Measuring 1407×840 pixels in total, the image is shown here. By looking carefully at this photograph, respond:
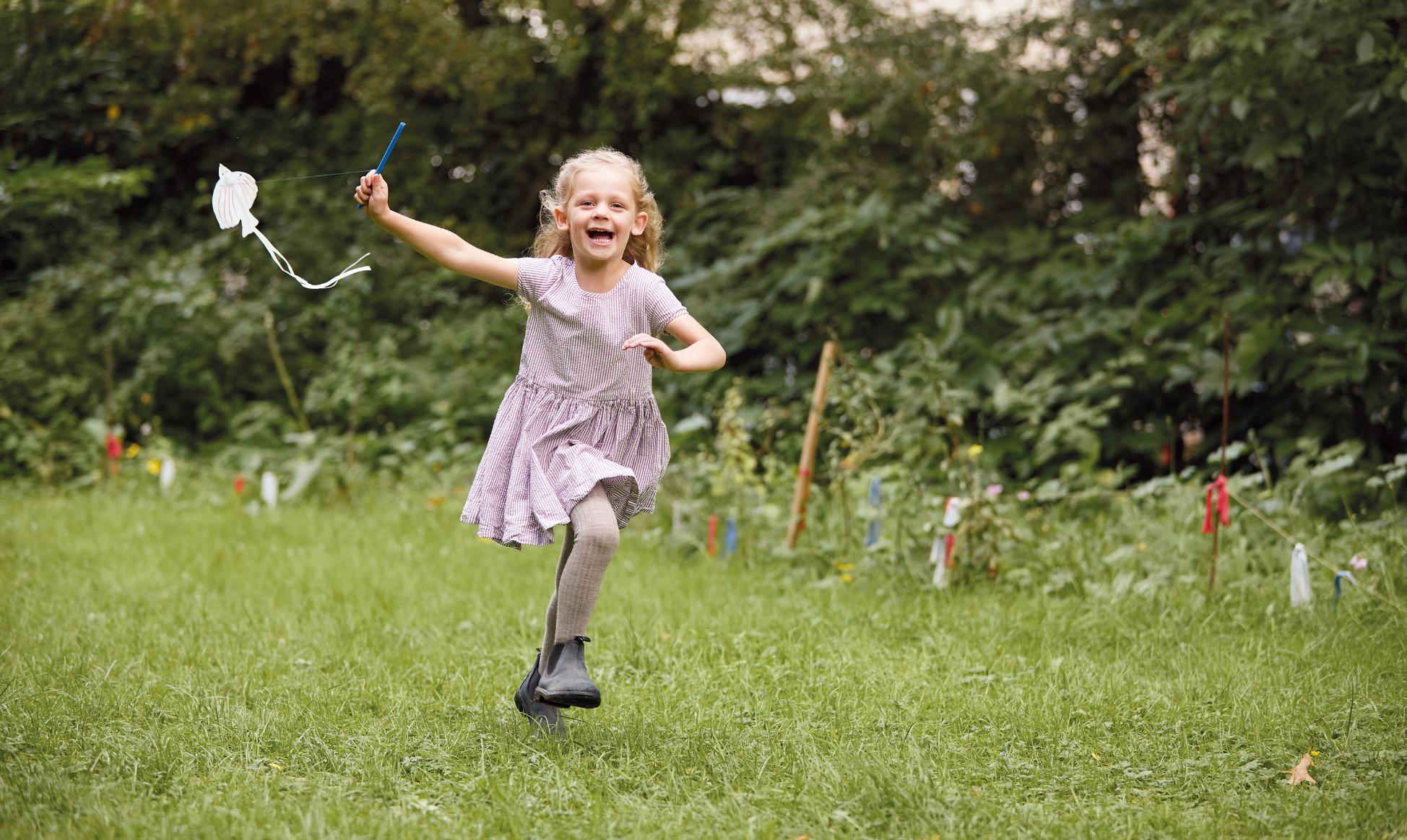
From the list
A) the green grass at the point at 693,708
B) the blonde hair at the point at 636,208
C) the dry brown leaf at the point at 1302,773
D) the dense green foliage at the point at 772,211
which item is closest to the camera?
the green grass at the point at 693,708

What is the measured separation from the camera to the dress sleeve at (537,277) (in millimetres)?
2955

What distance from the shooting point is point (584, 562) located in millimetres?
2900

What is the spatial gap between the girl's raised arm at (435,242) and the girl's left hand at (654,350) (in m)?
0.38

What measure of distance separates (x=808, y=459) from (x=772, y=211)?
298 centimetres

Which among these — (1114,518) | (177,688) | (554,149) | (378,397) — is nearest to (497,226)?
(554,149)

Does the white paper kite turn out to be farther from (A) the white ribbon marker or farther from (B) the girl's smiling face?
(A) the white ribbon marker

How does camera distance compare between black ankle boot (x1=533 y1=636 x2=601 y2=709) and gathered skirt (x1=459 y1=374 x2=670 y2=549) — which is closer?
black ankle boot (x1=533 y1=636 x2=601 y2=709)

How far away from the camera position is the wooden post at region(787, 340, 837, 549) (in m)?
5.31

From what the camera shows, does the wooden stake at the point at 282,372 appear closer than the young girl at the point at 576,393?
No

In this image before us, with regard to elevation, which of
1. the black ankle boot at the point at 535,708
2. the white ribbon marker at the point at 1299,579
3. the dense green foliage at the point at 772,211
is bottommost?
the black ankle boot at the point at 535,708

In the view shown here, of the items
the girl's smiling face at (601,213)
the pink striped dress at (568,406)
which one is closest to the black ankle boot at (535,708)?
the pink striped dress at (568,406)

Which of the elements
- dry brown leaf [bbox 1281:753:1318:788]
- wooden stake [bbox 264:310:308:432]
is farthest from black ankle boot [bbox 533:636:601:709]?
wooden stake [bbox 264:310:308:432]

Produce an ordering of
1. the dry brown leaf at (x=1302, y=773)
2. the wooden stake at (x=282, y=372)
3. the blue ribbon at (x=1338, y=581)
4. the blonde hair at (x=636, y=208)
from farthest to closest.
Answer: the wooden stake at (x=282, y=372) → the blue ribbon at (x=1338, y=581) → the blonde hair at (x=636, y=208) → the dry brown leaf at (x=1302, y=773)

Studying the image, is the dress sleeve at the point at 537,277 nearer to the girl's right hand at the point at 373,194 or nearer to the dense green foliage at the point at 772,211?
the girl's right hand at the point at 373,194
